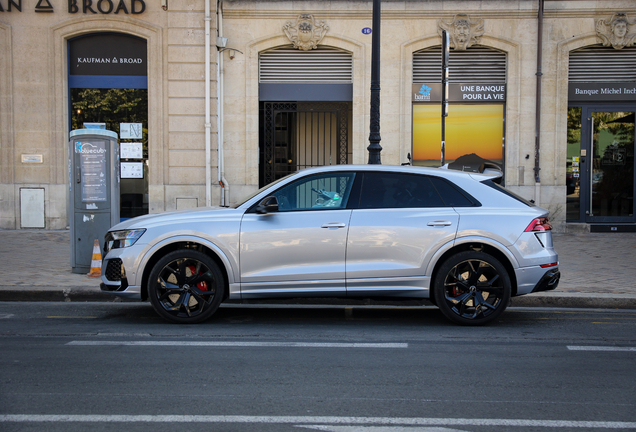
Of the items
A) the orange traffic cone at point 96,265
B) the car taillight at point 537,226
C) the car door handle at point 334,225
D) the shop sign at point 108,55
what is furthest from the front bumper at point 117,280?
the shop sign at point 108,55

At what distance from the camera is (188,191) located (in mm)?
14648

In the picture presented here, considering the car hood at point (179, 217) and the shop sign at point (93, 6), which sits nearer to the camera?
the car hood at point (179, 217)

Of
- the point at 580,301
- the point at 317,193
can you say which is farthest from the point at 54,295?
the point at 580,301

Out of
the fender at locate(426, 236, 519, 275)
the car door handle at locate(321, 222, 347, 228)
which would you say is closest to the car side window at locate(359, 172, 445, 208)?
the car door handle at locate(321, 222, 347, 228)

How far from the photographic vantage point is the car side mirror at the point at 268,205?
6074 mm

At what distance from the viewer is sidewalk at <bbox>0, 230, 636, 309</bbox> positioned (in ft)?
25.0

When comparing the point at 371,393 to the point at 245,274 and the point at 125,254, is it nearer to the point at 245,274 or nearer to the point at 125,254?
the point at 245,274

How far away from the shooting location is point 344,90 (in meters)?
14.9

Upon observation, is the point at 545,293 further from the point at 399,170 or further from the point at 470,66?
the point at 470,66

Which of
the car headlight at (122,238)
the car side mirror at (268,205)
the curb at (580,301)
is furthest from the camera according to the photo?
the curb at (580,301)

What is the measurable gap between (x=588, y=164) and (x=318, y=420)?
13061 millimetres

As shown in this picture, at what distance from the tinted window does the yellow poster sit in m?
8.57

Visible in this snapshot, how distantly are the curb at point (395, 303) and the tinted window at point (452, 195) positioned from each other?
5.58ft

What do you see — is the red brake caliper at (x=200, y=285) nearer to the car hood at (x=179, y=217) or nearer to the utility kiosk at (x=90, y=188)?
the car hood at (x=179, y=217)
